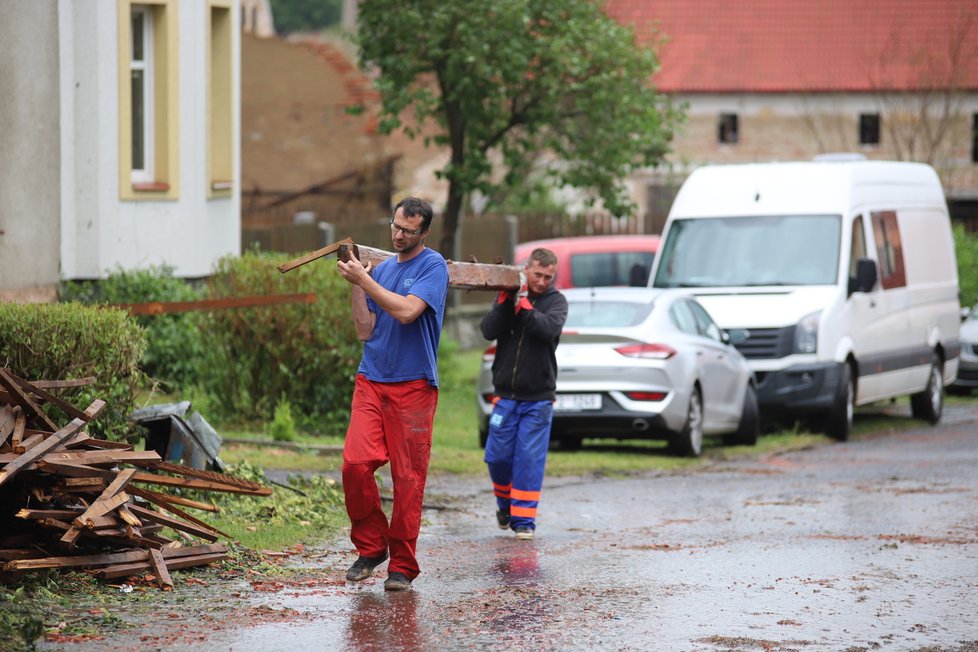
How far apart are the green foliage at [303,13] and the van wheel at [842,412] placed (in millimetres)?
83417

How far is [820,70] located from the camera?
5059 centimetres

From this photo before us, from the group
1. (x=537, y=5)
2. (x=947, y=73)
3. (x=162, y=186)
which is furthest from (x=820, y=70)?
(x=162, y=186)

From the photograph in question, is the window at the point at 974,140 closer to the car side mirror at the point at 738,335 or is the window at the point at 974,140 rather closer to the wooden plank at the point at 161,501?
the car side mirror at the point at 738,335

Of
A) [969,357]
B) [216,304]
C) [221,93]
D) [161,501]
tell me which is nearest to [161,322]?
[221,93]

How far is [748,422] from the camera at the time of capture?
16422 millimetres

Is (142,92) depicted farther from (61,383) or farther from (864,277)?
(61,383)

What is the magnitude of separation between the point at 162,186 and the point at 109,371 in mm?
8548

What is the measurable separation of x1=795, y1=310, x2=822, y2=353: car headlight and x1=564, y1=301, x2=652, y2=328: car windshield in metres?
2.23

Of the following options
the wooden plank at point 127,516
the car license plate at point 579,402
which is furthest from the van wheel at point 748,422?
the wooden plank at point 127,516

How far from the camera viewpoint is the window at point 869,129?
50938 mm

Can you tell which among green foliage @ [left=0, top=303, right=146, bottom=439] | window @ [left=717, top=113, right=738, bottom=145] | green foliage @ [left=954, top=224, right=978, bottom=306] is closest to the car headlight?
green foliage @ [left=0, top=303, right=146, bottom=439]

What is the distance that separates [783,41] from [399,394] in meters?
45.7

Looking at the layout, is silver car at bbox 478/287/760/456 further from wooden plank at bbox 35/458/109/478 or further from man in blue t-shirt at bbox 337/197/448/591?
wooden plank at bbox 35/458/109/478

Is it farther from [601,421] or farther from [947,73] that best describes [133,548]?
[947,73]
